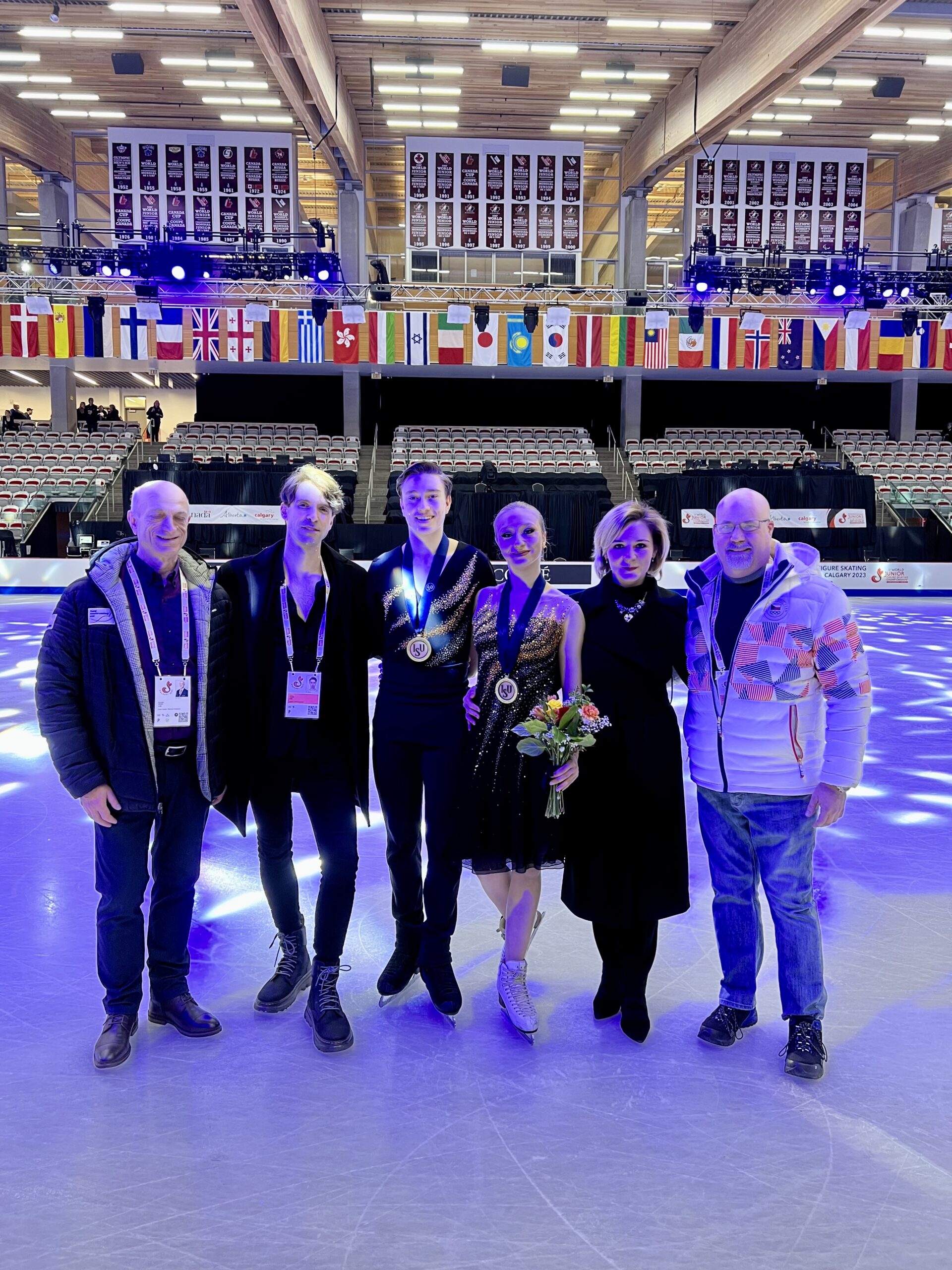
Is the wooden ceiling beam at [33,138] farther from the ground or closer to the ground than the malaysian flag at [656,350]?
farther from the ground

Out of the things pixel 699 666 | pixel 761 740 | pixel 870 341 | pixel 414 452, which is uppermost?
pixel 870 341

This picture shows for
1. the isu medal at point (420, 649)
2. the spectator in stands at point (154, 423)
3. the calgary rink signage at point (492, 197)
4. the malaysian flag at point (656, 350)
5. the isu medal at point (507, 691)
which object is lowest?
the isu medal at point (507, 691)

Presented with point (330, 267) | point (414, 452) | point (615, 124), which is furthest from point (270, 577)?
point (615, 124)

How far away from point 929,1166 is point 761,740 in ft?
3.75

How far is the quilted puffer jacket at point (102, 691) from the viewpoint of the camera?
2867 mm

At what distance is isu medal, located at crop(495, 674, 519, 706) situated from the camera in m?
3.04

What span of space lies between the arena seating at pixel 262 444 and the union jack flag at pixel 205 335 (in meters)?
2.08

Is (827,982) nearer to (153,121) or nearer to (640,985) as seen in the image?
(640,985)

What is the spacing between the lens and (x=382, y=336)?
2100 cm

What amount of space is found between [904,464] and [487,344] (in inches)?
404

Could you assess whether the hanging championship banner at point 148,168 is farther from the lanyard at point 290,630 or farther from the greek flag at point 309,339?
the lanyard at point 290,630

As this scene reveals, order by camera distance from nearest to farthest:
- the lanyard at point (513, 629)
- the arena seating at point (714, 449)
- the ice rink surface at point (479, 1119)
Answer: the ice rink surface at point (479, 1119), the lanyard at point (513, 629), the arena seating at point (714, 449)

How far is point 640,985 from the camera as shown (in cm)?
316

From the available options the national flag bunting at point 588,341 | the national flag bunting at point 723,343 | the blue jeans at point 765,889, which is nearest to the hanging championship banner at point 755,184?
the national flag bunting at point 723,343
